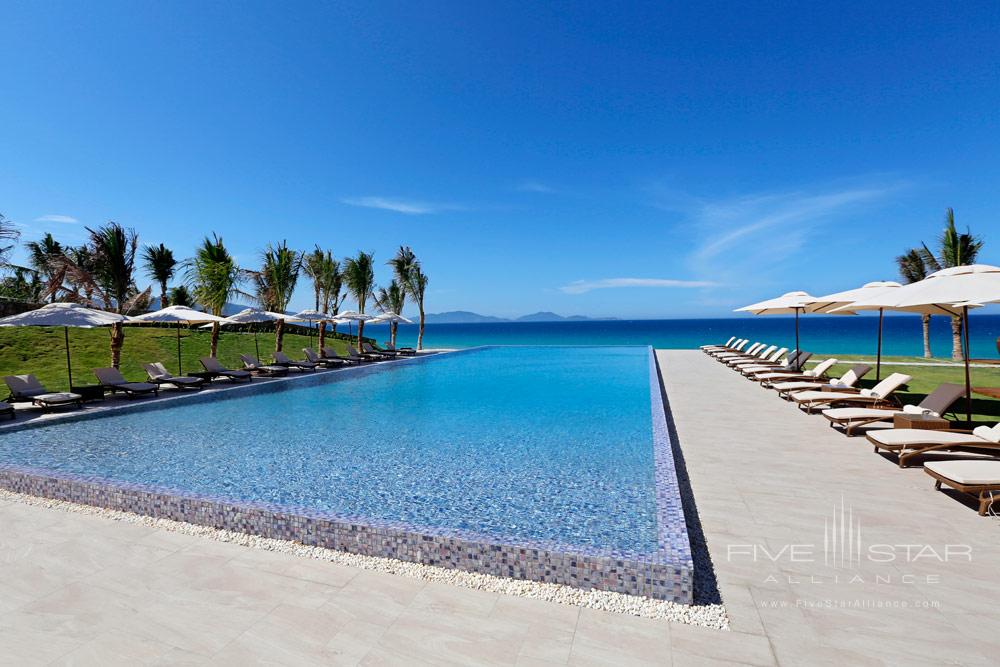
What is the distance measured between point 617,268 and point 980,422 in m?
54.0

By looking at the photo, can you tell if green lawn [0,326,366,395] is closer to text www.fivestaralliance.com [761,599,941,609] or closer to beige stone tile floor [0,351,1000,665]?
beige stone tile floor [0,351,1000,665]

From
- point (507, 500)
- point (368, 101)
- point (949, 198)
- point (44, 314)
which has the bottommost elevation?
point (507, 500)

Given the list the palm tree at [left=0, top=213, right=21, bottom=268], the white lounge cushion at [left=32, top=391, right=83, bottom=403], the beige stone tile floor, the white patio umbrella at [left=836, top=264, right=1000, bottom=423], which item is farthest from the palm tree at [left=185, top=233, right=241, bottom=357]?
the white patio umbrella at [left=836, top=264, right=1000, bottom=423]

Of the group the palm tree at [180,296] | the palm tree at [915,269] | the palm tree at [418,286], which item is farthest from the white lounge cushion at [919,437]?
the palm tree at [180,296]

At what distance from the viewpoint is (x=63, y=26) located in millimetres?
10102

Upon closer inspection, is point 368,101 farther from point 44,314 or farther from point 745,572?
point 745,572

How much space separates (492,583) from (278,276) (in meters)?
16.5

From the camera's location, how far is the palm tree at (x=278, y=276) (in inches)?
653

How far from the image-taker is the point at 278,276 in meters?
16.7

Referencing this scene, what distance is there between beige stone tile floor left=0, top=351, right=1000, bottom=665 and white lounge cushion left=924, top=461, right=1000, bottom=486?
1.00 feet

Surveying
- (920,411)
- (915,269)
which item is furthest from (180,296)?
(915,269)

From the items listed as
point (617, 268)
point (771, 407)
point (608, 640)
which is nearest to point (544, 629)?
point (608, 640)

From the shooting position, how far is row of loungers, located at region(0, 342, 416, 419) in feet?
28.8

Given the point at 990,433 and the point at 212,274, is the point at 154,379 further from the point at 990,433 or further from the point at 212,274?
the point at 990,433
